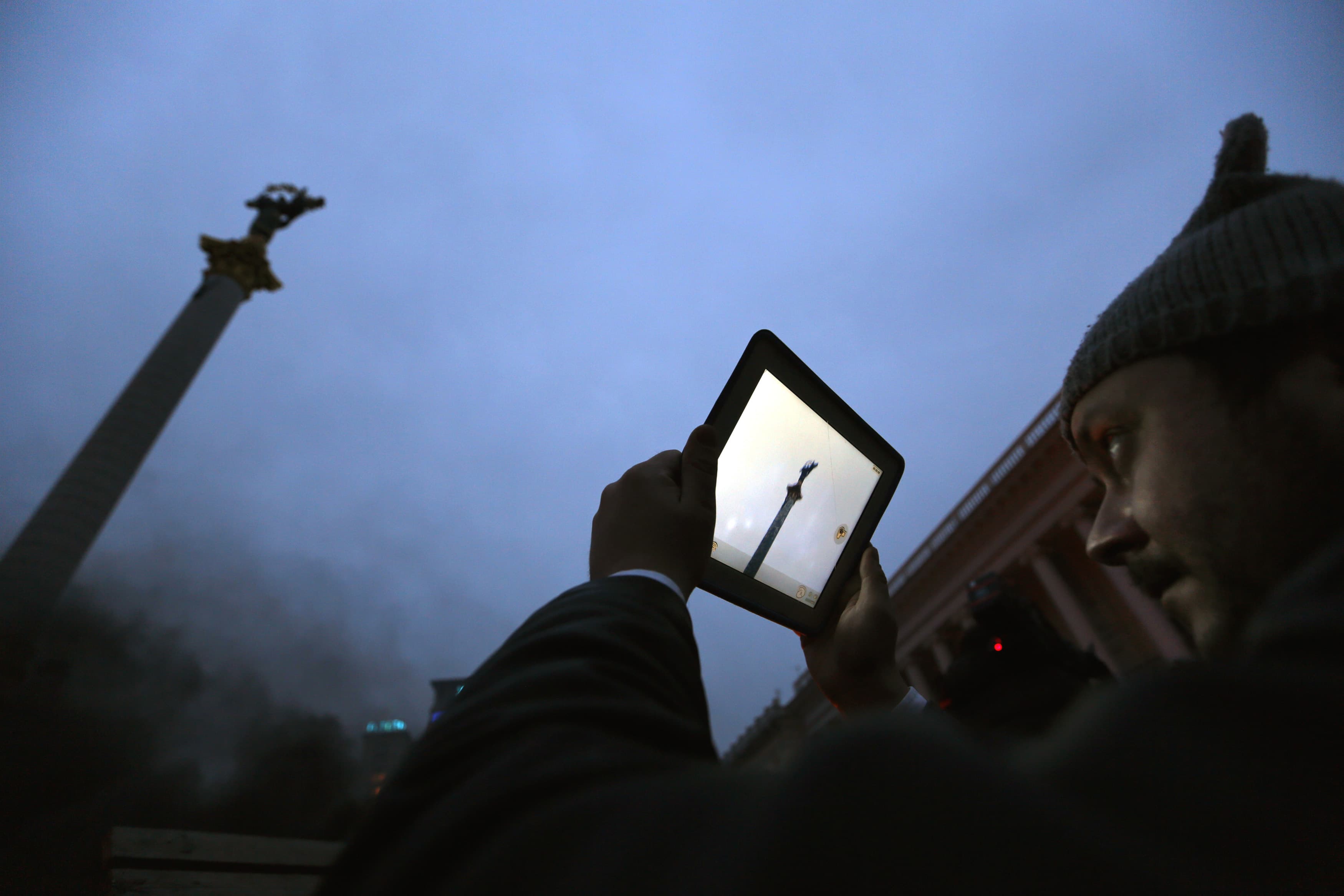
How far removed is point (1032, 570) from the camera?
18078mm

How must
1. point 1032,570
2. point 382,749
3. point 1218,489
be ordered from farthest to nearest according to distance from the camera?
1. point 382,749
2. point 1032,570
3. point 1218,489

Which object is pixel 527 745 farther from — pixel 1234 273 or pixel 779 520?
pixel 1234 273

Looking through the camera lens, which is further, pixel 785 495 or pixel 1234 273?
pixel 785 495

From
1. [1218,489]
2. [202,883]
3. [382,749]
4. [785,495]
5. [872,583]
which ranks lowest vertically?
[202,883]

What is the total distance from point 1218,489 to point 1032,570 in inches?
789

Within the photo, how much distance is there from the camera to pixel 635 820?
0.47 meters

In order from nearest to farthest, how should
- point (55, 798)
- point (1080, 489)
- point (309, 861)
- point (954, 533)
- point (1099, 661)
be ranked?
point (309, 861) → point (1099, 661) → point (55, 798) → point (1080, 489) → point (954, 533)

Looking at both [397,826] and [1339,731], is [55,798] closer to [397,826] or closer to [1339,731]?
[397,826]

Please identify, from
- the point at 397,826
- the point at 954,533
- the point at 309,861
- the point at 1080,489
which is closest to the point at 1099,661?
the point at 309,861

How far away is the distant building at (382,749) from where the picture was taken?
34594 mm

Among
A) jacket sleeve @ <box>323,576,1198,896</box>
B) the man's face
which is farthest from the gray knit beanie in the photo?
jacket sleeve @ <box>323,576,1198,896</box>

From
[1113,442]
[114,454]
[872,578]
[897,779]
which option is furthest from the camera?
[114,454]

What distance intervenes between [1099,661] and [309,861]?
5010 mm

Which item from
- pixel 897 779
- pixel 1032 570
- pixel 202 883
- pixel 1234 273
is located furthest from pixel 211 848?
pixel 1032 570
